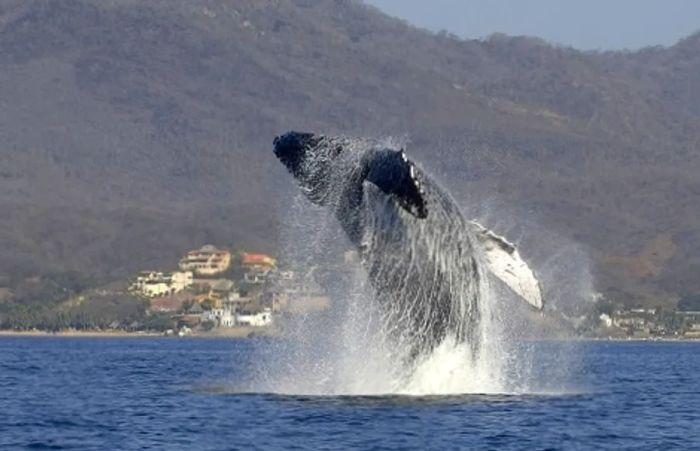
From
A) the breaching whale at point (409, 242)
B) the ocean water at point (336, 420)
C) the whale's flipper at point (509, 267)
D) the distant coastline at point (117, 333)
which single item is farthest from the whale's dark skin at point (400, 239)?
the distant coastline at point (117, 333)

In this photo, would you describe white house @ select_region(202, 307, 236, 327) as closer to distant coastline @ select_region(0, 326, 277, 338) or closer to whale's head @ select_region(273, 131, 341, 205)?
distant coastline @ select_region(0, 326, 277, 338)

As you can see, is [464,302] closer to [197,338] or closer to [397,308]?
[397,308]

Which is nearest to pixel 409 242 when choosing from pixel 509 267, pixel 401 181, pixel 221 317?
pixel 509 267

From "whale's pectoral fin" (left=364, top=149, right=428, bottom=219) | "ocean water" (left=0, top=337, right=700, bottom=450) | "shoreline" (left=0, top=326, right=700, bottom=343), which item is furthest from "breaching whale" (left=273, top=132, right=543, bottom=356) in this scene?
"shoreline" (left=0, top=326, right=700, bottom=343)

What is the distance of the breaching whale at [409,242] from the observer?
35.3 metres

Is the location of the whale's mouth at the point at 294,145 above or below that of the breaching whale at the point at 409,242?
above

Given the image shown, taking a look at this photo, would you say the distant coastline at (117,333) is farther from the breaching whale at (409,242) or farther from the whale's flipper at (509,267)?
the whale's flipper at (509,267)

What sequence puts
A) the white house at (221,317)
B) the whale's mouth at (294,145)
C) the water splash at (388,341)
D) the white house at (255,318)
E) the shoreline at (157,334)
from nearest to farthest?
the whale's mouth at (294,145), the water splash at (388,341), the white house at (255,318), the shoreline at (157,334), the white house at (221,317)

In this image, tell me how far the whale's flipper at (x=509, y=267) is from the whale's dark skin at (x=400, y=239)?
281 mm

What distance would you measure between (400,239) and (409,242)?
23cm

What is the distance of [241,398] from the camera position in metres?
40.9

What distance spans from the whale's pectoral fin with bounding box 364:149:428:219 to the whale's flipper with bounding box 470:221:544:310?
3061mm

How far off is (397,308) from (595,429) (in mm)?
4416

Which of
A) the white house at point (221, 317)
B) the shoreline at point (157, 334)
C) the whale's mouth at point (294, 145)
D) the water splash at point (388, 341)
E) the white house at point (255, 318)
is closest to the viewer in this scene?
the whale's mouth at point (294, 145)
